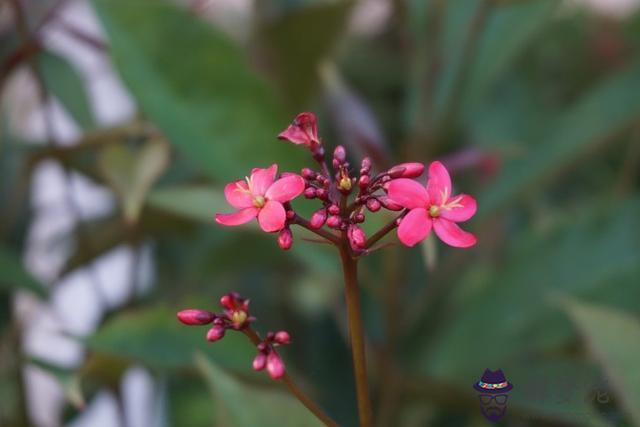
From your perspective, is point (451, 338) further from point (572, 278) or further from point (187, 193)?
point (187, 193)

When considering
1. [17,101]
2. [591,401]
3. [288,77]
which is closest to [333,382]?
[288,77]

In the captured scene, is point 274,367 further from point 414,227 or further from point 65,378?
point 65,378

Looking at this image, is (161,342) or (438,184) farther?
(161,342)

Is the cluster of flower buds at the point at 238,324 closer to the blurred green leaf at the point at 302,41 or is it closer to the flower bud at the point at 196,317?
the flower bud at the point at 196,317

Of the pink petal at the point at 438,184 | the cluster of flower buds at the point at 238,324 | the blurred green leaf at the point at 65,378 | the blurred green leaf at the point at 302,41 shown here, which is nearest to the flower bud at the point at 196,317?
the cluster of flower buds at the point at 238,324

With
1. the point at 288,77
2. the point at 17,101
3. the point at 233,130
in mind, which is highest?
the point at 17,101

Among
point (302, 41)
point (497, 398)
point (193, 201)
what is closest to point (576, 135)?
point (302, 41)
